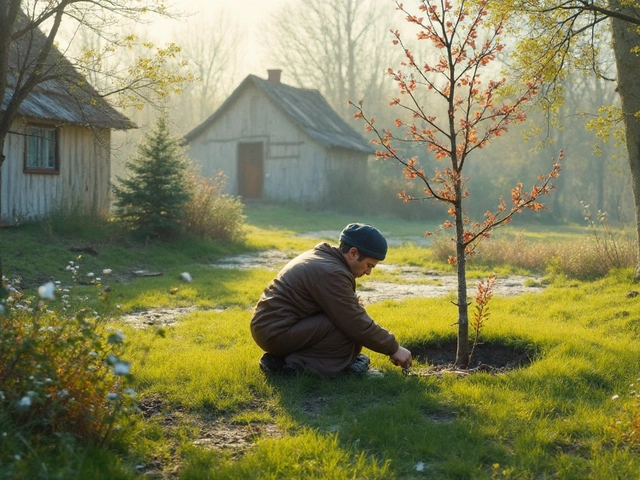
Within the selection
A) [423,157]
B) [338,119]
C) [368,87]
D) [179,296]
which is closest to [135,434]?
[179,296]

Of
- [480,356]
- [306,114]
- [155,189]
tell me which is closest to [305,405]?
[480,356]

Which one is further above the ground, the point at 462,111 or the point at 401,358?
the point at 462,111

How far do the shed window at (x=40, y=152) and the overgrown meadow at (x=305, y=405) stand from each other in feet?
28.6

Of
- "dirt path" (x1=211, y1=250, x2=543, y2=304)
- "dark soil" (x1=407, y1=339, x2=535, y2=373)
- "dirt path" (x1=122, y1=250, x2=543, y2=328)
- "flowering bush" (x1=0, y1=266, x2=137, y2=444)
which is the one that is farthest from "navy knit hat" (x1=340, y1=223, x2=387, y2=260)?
"dirt path" (x1=211, y1=250, x2=543, y2=304)

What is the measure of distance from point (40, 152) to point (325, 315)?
1345cm

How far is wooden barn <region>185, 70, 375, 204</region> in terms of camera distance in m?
32.7

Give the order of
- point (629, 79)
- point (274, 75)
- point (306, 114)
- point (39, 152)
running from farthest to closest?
point (274, 75) → point (306, 114) → point (39, 152) → point (629, 79)

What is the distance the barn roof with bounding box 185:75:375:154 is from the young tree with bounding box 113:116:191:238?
16.3 metres

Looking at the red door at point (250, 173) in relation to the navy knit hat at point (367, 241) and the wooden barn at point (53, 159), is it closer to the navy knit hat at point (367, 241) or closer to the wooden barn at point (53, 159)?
the wooden barn at point (53, 159)

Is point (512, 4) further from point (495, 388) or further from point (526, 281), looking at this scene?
point (526, 281)

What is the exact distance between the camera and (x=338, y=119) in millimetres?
38906

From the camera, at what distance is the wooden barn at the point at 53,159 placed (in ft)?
51.5

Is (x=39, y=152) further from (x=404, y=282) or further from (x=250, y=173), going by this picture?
(x=250, y=173)

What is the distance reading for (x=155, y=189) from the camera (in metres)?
15.7
